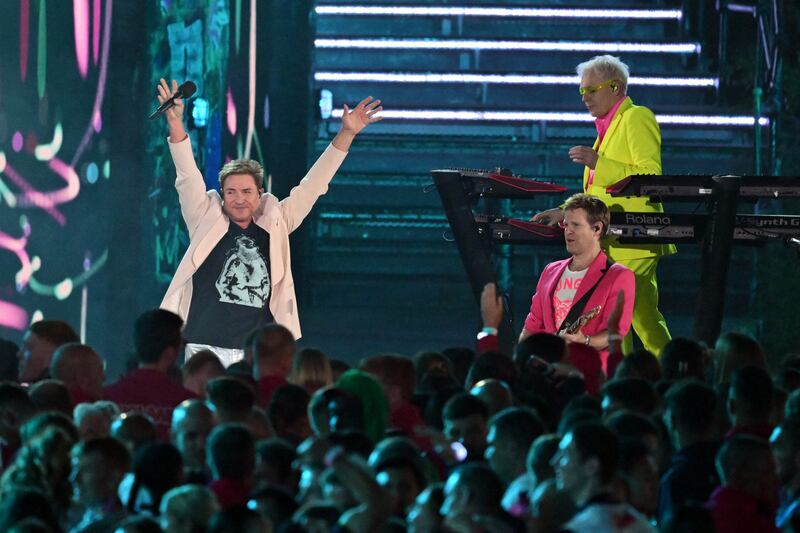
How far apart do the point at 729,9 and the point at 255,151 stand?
4.07 m

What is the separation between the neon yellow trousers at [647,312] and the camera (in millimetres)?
7797

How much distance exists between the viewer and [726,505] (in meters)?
3.93

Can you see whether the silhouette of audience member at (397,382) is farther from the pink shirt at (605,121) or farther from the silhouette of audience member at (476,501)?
the pink shirt at (605,121)

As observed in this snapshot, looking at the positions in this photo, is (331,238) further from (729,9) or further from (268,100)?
(729,9)

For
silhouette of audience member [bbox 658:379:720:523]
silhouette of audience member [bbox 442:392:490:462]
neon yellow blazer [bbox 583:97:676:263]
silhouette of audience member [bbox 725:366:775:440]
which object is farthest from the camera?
neon yellow blazer [bbox 583:97:676:263]

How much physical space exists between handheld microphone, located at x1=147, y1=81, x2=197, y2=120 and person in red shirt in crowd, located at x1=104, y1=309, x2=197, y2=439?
1.64m

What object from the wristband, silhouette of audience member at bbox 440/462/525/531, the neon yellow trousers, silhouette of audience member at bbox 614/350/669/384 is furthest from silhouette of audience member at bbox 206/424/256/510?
the neon yellow trousers

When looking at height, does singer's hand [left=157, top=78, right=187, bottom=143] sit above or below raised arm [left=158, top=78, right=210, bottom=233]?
above

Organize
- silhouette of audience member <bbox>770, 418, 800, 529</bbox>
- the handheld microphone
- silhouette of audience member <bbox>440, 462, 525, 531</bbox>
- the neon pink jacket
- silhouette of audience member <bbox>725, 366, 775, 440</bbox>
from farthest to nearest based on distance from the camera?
the neon pink jacket → the handheld microphone → silhouette of audience member <bbox>725, 366, 775, 440</bbox> → silhouette of audience member <bbox>770, 418, 800, 529</bbox> → silhouette of audience member <bbox>440, 462, 525, 531</bbox>

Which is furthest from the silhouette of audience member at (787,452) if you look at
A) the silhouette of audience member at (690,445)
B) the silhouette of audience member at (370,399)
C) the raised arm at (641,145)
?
the raised arm at (641,145)

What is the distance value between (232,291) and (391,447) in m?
3.37

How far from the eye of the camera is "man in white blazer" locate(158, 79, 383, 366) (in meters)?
7.31

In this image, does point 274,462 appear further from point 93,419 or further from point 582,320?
point 582,320

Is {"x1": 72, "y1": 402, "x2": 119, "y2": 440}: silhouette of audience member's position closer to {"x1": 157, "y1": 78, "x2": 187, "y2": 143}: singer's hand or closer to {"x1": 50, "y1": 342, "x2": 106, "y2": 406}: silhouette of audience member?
{"x1": 50, "y1": 342, "x2": 106, "y2": 406}: silhouette of audience member
